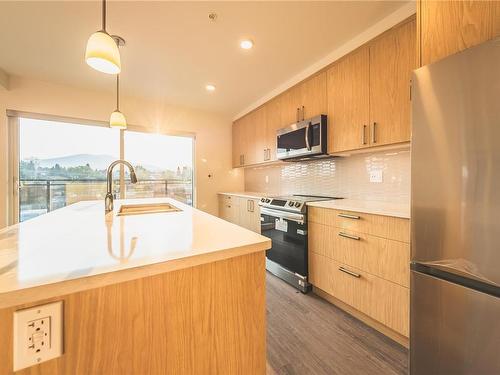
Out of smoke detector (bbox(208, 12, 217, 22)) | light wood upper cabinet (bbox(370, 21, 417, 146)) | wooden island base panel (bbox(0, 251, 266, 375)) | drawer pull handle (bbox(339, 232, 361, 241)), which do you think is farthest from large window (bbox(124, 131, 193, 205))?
wooden island base panel (bbox(0, 251, 266, 375))

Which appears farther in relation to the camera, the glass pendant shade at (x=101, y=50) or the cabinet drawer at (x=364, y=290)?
the cabinet drawer at (x=364, y=290)

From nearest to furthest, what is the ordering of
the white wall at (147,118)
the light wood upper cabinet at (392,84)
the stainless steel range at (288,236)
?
the light wood upper cabinet at (392,84) → the stainless steel range at (288,236) → the white wall at (147,118)

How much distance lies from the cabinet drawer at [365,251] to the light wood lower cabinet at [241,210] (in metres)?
1.05

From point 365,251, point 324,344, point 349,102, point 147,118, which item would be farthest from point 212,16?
point 324,344

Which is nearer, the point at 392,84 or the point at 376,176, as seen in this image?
the point at 392,84

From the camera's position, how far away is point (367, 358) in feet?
4.69

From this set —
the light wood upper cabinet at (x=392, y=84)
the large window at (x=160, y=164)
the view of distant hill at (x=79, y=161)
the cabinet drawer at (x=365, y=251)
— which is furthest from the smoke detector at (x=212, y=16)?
the view of distant hill at (x=79, y=161)

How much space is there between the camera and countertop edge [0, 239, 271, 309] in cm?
45

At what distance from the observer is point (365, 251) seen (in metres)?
1.70

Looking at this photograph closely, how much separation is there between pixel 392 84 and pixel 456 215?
123 centimetres

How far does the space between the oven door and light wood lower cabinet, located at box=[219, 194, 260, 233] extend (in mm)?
315

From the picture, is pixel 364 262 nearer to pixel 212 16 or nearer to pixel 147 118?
pixel 212 16

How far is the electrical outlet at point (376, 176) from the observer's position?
85.3 inches

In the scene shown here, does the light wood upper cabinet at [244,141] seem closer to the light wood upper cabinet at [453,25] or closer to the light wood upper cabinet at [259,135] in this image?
the light wood upper cabinet at [259,135]
